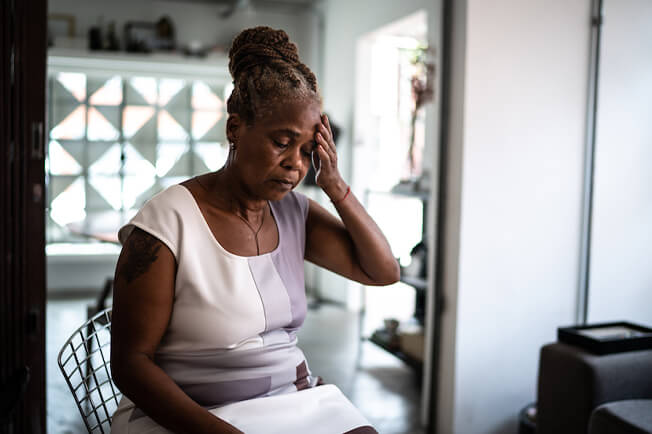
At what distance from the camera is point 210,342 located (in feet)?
3.92

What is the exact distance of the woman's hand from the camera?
49.5 inches

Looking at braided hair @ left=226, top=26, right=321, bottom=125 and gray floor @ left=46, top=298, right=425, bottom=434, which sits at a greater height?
braided hair @ left=226, top=26, right=321, bottom=125

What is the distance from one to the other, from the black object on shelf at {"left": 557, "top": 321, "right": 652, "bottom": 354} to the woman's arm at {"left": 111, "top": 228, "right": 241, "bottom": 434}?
170 cm

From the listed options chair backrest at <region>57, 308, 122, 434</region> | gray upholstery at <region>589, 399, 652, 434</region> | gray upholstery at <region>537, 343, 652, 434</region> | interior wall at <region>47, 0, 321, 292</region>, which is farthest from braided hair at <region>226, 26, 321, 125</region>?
interior wall at <region>47, 0, 321, 292</region>

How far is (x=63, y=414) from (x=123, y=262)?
7.73ft

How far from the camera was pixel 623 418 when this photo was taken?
199cm

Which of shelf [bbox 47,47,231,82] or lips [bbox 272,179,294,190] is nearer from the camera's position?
lips [bbox 272,179,294,190]

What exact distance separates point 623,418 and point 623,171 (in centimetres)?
143

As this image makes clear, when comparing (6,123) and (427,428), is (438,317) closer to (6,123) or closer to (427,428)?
(427,428)

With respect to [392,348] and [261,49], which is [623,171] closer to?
[392,348]

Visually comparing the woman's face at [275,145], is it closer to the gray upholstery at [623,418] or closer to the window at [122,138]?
the gray upholstery at [623,418]

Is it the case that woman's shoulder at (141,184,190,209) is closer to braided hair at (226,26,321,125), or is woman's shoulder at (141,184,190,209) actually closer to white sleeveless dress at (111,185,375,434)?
white sleeveless dress at (111,185,375,434)

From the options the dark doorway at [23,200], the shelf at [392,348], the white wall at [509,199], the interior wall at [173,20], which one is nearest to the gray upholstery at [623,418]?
the white wall at [509,199]

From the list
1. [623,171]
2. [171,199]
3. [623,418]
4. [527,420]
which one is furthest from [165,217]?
[623,171]
